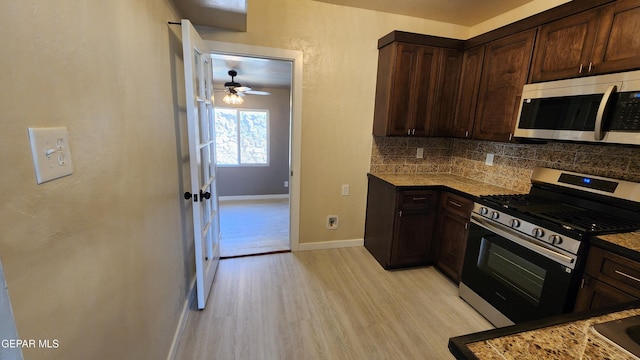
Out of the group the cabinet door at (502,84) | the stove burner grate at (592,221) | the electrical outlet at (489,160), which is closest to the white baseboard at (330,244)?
the electrical outlet at (489,160)

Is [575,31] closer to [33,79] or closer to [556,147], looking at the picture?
[556,147]

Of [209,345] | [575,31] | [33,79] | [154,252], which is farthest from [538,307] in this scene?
[33,79]

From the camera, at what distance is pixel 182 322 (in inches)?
74.7

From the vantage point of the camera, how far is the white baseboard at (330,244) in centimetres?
314

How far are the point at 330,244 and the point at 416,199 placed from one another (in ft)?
3.83

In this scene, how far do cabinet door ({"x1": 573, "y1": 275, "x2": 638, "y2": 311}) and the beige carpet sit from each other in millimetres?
2537

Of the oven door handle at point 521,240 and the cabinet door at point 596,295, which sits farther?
the oven door handle at point 521,240

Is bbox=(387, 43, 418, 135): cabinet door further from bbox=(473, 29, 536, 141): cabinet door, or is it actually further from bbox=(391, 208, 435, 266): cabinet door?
bbox=(391, 208, 435, 266): cabinet door

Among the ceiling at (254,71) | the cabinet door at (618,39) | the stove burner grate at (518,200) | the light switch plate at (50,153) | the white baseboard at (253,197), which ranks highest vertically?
the ceiling at (254,71)

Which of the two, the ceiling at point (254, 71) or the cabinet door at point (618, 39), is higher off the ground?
Answer: the ceiling at point (254, 71)

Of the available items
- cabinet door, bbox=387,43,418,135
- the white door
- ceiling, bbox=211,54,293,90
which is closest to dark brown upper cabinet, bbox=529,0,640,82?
cabinet door, bbox=387,43,418,135

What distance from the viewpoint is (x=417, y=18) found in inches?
115

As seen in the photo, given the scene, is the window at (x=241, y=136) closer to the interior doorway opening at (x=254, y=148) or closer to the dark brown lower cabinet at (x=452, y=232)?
the interior doorway opening at (x=254, y=148)

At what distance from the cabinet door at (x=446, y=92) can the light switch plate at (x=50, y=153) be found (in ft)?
9.36
